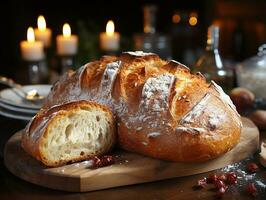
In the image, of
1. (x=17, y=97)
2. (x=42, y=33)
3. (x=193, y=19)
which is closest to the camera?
(x=17, y=97)

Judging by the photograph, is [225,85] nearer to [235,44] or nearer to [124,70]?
[124,70]

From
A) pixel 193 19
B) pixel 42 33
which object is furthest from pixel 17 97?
pixel 193 19

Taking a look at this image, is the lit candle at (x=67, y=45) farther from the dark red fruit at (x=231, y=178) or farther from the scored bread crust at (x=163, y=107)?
the dark red fruit at (x=231, y=178)

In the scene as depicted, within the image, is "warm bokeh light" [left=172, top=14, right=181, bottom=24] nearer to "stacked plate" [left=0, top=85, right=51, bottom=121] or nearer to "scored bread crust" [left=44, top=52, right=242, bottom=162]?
"stacked plate" [left=0, top=85, right=51, bottom=121]

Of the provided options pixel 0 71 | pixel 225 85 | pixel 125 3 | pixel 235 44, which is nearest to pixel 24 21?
pixel 0 71

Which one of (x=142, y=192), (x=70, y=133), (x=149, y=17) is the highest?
(x=149, y=17)

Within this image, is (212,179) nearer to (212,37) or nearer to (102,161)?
(102,161)

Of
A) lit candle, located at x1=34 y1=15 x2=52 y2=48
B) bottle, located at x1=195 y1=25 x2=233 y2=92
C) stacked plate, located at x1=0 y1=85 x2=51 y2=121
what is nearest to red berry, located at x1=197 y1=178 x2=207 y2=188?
stacked plate, located at x1=0 y1=85 x2=51 y2=121
